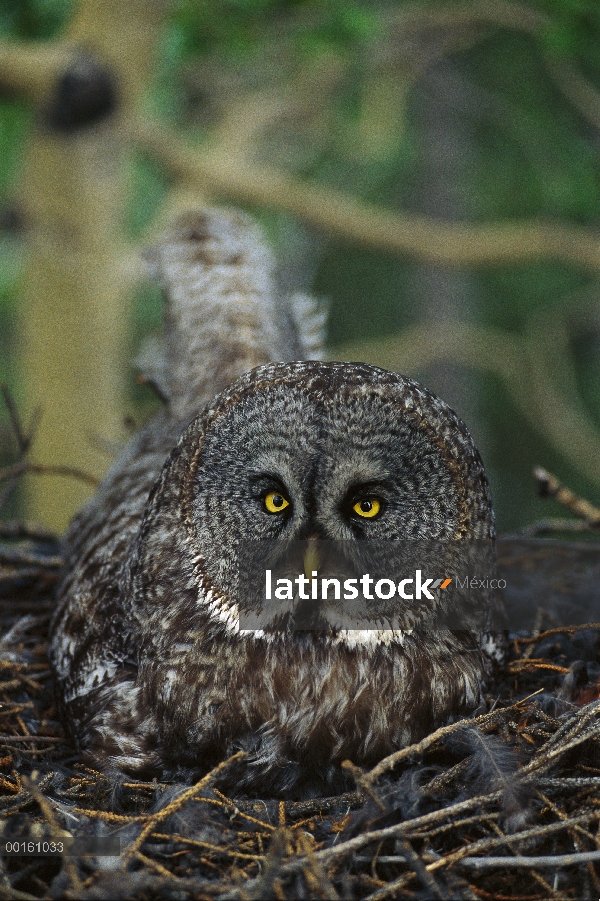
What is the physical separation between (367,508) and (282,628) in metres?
0.41

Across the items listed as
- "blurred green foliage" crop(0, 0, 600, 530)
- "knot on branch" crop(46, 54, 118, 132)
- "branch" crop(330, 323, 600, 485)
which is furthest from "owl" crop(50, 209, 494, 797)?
"branch" crop(330, 323, 600, 485)

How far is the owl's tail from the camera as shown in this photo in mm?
3533

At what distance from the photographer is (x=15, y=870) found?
76.2 inches

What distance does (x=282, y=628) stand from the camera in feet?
7.72

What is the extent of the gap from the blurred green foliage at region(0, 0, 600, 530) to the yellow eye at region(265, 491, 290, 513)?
13.3ft

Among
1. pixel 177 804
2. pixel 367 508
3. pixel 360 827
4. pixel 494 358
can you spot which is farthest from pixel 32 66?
pixel 494 358

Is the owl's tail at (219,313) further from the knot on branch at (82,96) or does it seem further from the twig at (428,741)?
the knot on branch at (82,96)

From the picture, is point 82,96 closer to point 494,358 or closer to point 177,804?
point 494,358

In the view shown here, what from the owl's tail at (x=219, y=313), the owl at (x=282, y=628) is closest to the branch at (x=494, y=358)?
the owl's tail at (x=219, y=313)

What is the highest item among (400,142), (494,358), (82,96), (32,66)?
(400,142)

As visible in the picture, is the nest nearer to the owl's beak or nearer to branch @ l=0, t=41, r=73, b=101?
the owl's beak

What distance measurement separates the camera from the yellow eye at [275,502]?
224 centimetres

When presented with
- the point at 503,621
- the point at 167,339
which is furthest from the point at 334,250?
the point at 503,621

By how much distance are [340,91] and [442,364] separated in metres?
4.91
